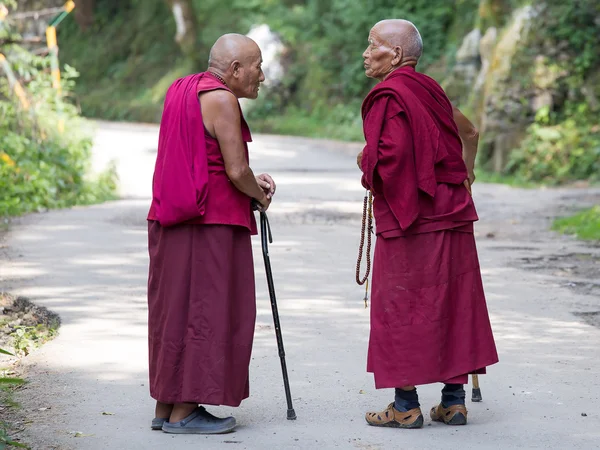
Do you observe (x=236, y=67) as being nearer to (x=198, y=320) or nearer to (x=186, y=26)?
(x=198, y=320)

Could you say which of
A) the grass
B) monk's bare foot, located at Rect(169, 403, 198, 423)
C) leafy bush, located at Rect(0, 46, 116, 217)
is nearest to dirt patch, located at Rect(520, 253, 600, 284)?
the grass

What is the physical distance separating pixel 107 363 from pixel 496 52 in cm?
1562

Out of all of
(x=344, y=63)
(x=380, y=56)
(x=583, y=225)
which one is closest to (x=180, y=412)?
(x=380, y=56)

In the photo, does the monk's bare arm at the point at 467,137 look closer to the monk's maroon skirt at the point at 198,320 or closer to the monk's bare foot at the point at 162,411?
the monk's maroon skirt at the point at 198,320

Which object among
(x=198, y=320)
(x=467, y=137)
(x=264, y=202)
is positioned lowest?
(x=198, y=320)

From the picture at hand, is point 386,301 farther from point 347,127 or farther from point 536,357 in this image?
point 347,127

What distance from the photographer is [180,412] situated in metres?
5.32

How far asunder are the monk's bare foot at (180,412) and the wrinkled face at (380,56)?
6.24 feet

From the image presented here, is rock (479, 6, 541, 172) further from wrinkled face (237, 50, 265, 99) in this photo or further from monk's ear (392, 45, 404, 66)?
wrinkled face (237, 50, 265, 99)

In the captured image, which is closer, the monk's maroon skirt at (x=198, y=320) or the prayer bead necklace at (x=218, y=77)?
the monk's maroon skirt at (x=198, y=320)

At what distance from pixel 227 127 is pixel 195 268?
693mm

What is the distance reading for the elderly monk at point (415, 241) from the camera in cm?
525

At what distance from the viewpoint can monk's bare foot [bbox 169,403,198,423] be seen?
17.5 feet

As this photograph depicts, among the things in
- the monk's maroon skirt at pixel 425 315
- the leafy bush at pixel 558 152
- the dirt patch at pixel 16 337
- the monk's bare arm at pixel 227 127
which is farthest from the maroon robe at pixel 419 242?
the leafy bush at pixel 558 152
